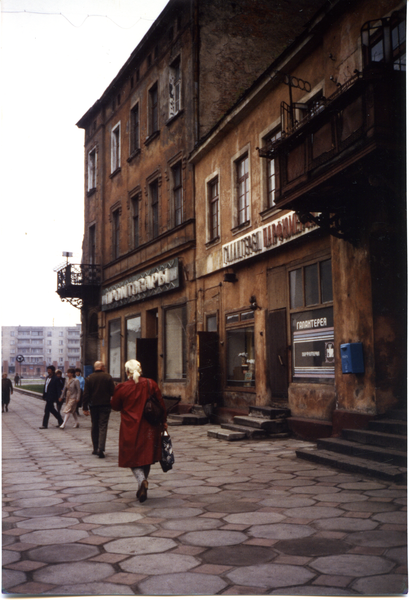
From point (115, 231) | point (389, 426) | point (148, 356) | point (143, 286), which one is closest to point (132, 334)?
point (143, 286)

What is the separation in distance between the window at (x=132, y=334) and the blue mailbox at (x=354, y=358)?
43.1ft

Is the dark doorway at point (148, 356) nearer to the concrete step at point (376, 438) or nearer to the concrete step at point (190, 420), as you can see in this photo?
the concrete step at point (190, 420)

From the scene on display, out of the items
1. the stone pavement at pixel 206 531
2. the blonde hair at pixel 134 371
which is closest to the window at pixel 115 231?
the stone pavement at pixel 206 531

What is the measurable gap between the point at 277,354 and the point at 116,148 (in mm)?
14774

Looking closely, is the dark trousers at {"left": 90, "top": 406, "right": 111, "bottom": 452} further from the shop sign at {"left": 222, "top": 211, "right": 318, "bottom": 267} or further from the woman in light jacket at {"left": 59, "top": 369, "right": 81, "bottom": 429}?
the woman in light jacket at {"left": 59, "top": 369, "right": 81, "bottom": 429}

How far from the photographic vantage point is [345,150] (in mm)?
8336

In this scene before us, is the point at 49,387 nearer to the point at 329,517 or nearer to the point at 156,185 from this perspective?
the point at 156,185

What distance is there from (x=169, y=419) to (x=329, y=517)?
35.0 ft

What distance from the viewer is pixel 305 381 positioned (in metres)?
11.6

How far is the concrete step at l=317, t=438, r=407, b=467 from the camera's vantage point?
7605mm

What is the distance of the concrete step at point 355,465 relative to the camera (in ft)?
23.1

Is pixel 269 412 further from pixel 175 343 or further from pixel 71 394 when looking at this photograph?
pixel 175 343

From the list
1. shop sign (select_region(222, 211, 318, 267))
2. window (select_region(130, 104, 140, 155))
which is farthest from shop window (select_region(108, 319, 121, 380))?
shop sign (select_region(222, 211, 318, 267))

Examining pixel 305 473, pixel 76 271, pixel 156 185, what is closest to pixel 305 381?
pixel 305 473
